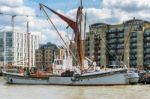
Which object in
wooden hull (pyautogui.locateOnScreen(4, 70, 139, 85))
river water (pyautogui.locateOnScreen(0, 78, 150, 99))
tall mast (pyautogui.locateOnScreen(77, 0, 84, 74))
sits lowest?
river water (pyautogui.locateOnScreen(0, 78, 150, 99))

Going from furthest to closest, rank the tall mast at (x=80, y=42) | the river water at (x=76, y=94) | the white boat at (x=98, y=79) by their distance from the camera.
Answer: the tall mast at (x=80, y=42), the white boat at (x=98, y=79), the river water at (x=76, y=94)

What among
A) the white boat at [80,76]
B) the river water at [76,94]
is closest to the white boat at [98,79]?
the white boat at [80,76]

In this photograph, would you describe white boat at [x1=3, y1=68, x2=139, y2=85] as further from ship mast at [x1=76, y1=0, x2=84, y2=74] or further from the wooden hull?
ship mast at [x1=76, y1=0, x2=84, y2=74]

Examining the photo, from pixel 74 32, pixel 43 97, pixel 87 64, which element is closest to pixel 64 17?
pixel 74 32

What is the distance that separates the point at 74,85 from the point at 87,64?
10.6 meters

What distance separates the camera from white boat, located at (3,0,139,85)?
91.2 metres

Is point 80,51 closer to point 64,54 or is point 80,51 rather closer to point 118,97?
point 64,54

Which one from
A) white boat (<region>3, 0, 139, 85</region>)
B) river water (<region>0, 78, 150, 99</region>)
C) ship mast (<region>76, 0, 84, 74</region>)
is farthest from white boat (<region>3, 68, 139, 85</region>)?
river water (<region>0, 78, 150, 99</region>)

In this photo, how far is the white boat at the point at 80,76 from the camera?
91250 millimetres

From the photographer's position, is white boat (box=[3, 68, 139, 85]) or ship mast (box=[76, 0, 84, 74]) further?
ship mast (box=[76, 0, 84, 74])

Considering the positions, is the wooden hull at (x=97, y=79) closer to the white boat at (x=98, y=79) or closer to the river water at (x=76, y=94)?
the white boat at (x=98, y=79)

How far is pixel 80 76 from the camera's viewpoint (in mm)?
92062

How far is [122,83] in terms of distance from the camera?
9269 cm

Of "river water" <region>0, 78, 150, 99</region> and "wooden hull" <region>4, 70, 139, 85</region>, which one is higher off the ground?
"wooden hull" <region>4, 70, 139, 85</region>
